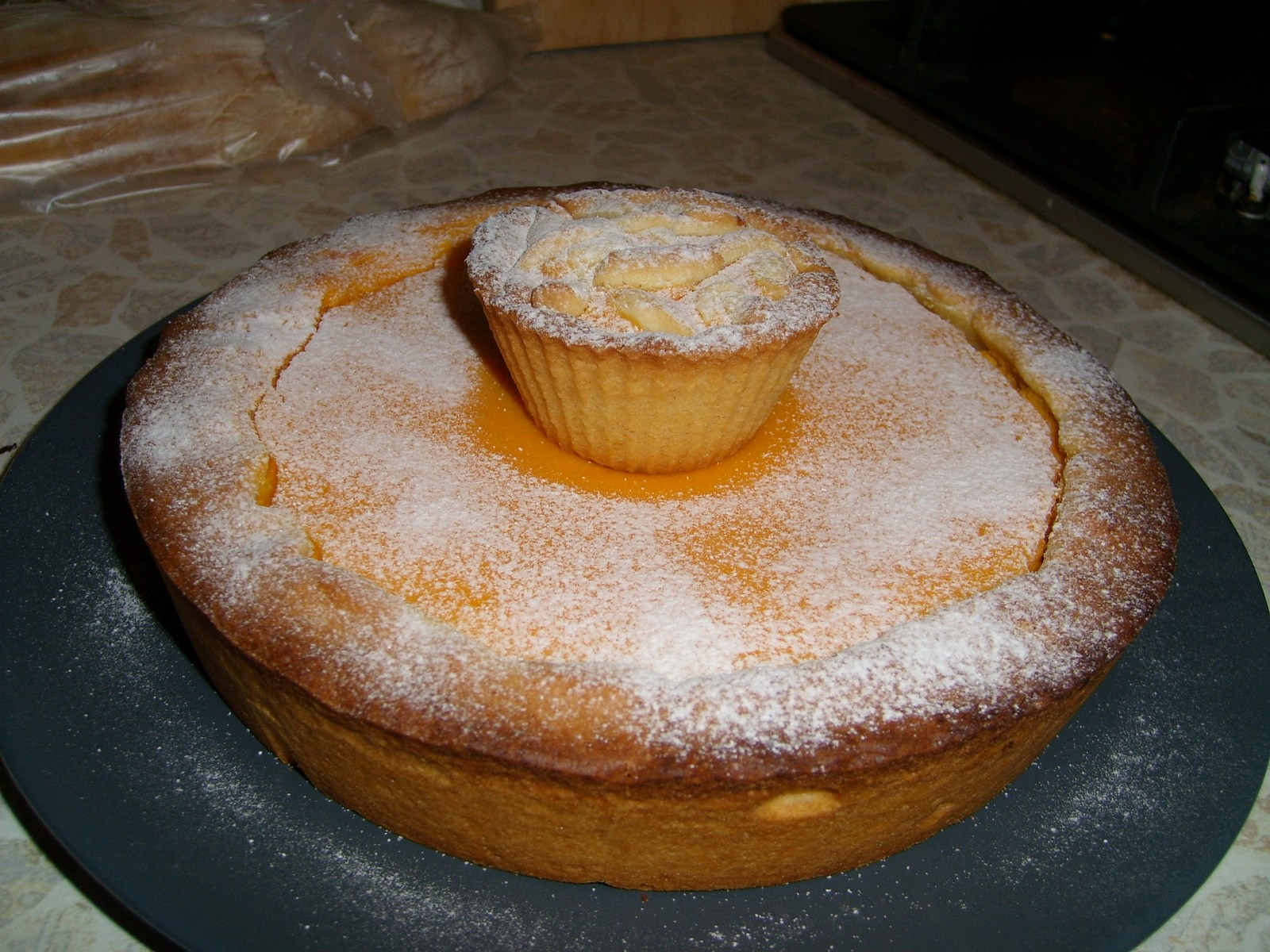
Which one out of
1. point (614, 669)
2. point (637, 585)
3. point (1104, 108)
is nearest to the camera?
point (614, 669)

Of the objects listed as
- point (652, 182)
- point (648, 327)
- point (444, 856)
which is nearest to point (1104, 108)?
point (652, 182)

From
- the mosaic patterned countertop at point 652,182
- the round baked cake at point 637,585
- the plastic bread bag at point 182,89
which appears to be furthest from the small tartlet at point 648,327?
the plastic bread bag at point 182,89

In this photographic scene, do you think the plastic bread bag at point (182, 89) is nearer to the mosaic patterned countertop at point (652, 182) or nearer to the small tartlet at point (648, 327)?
the mosaic patterned countertop at point (652, 182)

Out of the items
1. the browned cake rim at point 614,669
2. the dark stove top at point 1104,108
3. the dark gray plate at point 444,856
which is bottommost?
the dark gray plate at point 444,856

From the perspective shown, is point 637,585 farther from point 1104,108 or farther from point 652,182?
point 1104,108

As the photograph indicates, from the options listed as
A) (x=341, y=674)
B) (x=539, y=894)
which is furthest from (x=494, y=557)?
(x=539, y=894)

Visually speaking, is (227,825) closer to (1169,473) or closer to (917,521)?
(917,521)
